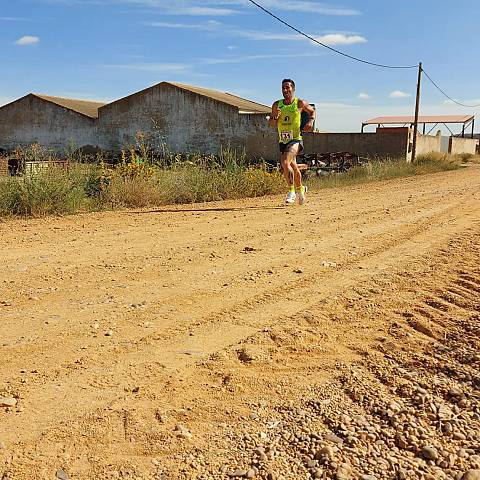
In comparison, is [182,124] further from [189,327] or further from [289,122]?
[189,327]

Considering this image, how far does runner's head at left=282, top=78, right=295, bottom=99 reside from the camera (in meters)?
8.80

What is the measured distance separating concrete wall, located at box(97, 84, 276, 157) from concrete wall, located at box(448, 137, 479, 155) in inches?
598

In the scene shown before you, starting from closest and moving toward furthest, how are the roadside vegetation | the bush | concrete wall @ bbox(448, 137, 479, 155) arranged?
1. the bush
2. the roadside vegetation
3. concrete wall @ bbox(448, 137, 479, 155)

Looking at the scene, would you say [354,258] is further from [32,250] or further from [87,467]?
[87,467]

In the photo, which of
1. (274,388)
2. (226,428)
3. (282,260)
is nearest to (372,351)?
(274,388)

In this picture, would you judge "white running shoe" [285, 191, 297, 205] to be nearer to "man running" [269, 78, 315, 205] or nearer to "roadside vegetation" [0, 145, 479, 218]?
"man running" [269, 78, 315, 205]

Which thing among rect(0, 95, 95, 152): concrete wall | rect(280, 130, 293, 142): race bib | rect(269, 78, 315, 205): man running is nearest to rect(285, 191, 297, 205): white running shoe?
rect(269, 78, 315, 205): man running

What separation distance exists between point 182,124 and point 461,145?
21.3 meters

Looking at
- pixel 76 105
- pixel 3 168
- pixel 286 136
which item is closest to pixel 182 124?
pixel 76 105

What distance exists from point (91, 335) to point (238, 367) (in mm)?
902

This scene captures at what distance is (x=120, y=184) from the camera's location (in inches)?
362

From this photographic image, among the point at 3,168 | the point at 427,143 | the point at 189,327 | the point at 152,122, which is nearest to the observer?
the point at 189,327

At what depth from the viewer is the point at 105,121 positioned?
36375 mm

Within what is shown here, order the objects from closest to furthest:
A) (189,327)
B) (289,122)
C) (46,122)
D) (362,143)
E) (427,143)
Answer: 1. (189,327)
2. (289,122)
3. (362,143)
4. (427,143)
5. (46,122)
